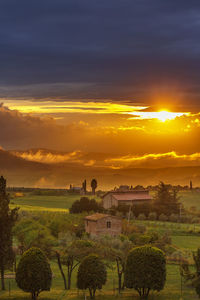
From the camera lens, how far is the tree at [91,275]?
41.0 metres

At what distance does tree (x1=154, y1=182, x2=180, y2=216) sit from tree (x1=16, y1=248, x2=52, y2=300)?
69.1 m

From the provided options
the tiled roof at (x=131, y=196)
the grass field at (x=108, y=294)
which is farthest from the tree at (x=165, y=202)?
the grass field at (x=108, y=294)

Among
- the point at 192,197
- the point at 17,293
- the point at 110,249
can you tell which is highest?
the point at 192,197

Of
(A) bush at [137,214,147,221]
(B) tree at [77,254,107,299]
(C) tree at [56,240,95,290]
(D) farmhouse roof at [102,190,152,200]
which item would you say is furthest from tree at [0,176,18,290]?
(D) farmhouse roof at [102,190,152,200]

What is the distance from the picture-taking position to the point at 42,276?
40344 mm

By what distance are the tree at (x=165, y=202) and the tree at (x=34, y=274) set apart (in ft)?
227

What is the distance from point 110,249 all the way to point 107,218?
107 ft

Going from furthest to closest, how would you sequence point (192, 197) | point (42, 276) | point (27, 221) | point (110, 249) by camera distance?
point (192, 197) → point (27, 221) → point (110, 249) → point (42, 276)

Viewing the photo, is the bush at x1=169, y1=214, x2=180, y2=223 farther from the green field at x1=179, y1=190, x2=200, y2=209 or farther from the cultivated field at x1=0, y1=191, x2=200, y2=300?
the green field at x1=179, y1=190, x2=200, y2=209

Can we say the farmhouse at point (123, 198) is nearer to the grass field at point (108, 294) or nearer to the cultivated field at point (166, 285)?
the cultivated field at point (166, 285)

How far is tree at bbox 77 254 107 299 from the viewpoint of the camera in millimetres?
40969

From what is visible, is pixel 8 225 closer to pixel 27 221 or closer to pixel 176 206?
pixel 27 221

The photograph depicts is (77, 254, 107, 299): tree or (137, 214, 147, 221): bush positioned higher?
(137, 214, 147, 221): bush

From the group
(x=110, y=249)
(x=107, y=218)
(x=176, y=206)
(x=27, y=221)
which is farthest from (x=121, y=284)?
(x=176, y=206)
